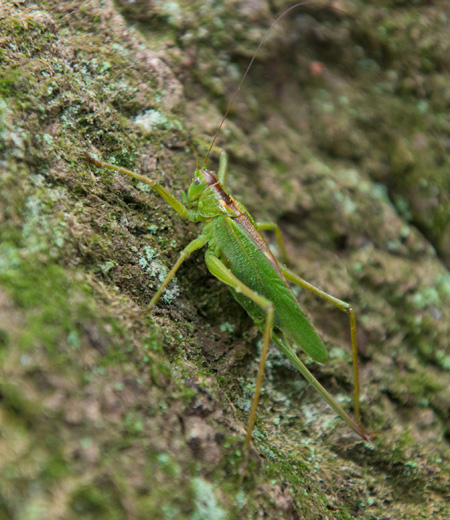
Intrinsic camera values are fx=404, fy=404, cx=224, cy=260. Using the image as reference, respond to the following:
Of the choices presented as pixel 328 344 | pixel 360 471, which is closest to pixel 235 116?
pixel 328 344

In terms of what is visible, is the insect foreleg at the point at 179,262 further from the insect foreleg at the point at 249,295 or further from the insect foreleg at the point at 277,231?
the insect foreleg at the point at 277,231

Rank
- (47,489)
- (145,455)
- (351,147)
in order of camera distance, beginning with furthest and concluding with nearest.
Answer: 1. (351,147)
2. (145,455)
3. (47,489)

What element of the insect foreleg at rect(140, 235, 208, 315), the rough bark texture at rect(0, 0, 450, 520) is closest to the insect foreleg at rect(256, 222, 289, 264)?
the rough bark texture at rect(0, 0, 450, 520)

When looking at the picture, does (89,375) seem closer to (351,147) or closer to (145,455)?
(145,455)

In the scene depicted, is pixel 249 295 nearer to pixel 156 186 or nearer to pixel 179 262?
pixel 179 262

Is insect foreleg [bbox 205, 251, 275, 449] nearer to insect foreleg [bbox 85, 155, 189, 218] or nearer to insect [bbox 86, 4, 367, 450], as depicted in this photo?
insect [bbox 86, 4, 367, 450]

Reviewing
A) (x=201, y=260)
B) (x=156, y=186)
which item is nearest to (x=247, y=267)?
(x=201, y=260)
